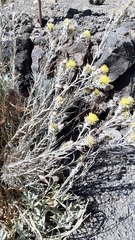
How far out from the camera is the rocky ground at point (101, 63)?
223cm

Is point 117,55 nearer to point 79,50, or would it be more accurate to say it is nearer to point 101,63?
point 101,63

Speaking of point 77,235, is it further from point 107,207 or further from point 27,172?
point 27,172

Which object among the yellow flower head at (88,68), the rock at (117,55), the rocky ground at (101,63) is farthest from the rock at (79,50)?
the yellow flower head at (88,68)

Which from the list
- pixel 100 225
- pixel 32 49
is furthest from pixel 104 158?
pixel 32 49

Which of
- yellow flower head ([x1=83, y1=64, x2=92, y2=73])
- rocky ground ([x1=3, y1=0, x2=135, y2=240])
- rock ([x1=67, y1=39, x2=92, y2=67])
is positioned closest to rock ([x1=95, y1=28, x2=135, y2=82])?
rocky ground ([x1=3, y1=0, x2=135, y2=240])

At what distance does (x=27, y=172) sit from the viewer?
6.07ft

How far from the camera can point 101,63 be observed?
274cm

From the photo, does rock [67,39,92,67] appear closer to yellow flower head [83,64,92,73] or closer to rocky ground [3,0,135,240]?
rocky ground [3,0,135,240]

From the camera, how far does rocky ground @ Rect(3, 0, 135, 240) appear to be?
7.33 ft

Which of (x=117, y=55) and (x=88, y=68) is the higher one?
(x=88, y=68)

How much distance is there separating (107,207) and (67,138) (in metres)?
0.53

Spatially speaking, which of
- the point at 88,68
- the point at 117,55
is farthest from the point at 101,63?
the point at 88,68

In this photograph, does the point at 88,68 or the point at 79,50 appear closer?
the point at 88,68

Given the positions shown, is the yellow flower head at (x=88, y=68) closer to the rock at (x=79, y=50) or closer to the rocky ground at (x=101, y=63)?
the rocky ground at (x=101, y=63)
